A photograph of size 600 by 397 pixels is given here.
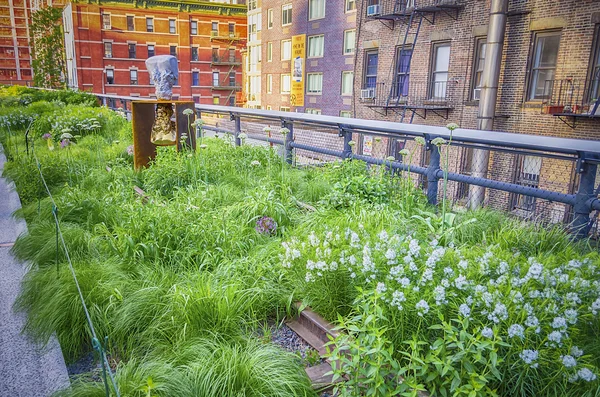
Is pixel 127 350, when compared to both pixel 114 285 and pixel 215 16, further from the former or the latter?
pixel 215 16

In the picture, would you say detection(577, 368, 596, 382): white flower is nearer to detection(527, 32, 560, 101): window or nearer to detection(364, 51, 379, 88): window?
detection(527, 32, 560, 101): window

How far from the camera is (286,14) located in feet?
102

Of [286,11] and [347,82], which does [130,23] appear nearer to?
[286,11]

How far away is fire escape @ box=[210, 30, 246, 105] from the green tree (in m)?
14.7

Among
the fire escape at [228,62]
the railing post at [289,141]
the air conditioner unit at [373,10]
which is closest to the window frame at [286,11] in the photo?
the air conditioner unit at [373,10]

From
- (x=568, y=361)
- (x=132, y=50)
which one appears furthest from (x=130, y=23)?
(x=568, y=361)

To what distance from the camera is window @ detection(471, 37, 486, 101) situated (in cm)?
1558

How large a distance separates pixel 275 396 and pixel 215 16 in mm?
50645

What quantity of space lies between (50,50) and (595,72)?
153 feet

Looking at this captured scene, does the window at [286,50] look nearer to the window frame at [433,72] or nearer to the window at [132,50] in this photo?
the window frame at [433,72]

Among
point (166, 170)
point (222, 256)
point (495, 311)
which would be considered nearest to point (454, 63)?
point (166, 170)

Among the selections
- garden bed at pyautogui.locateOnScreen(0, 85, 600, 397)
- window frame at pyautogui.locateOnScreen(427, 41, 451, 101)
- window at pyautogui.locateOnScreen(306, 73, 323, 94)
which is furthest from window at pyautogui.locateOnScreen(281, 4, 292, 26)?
garden bed at pyautogui.locateOnScreen(0, 85, 600, 397)

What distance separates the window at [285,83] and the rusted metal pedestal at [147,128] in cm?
2417

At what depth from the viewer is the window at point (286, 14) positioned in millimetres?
30719
